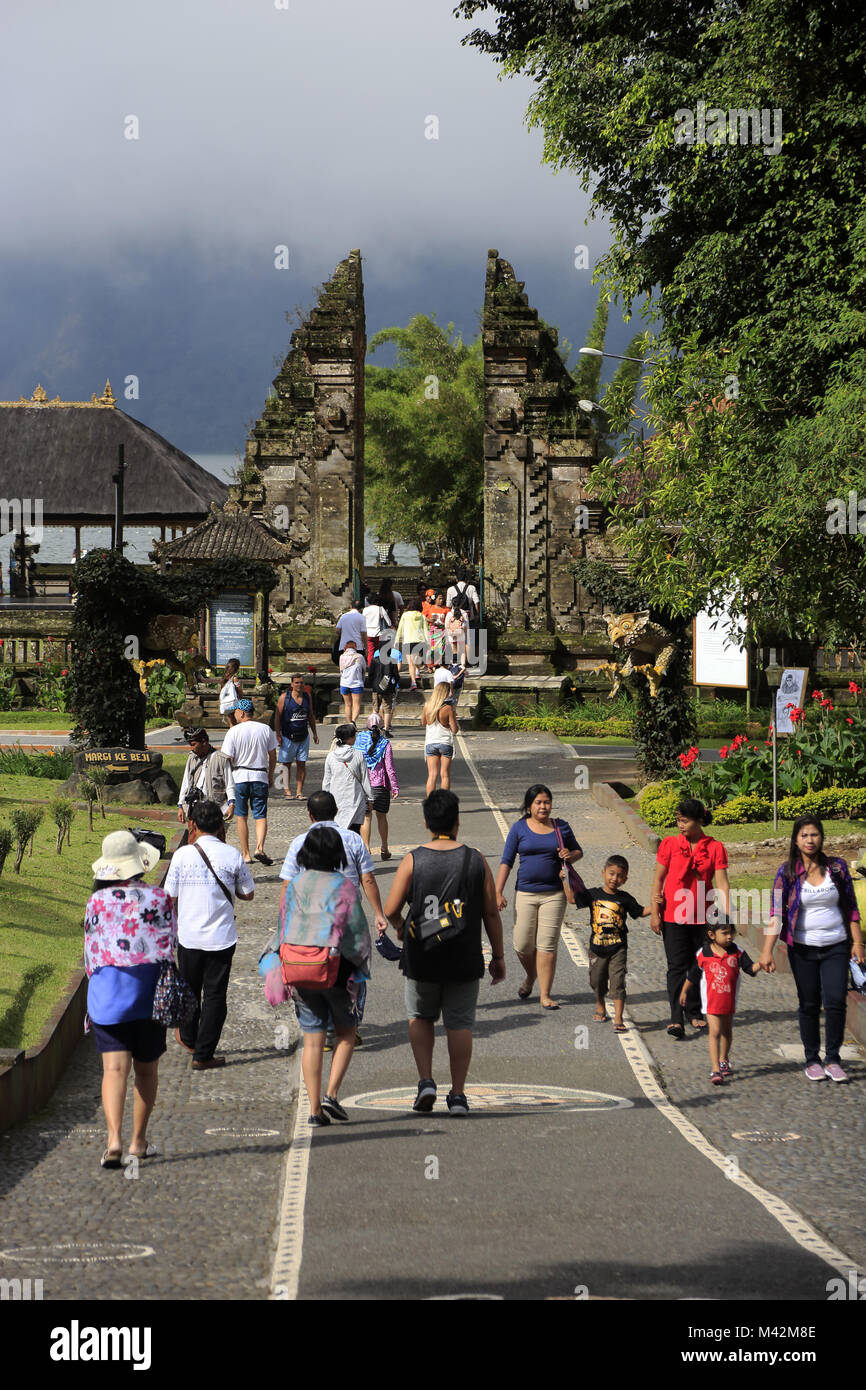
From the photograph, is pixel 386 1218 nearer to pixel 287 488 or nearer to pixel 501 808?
pixel 501 808

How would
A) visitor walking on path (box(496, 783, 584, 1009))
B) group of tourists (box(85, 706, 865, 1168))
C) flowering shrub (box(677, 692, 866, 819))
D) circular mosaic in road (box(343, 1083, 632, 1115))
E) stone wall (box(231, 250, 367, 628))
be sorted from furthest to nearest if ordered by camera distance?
stone wall (box(231, 250, 367, 628))
flowering shrub (box(677, 692, 866, 819))
visitor walking on path (box(496, 783, 584, 1009))
circular mosaic in road (box(343, 1083, 632, 1115))
group of tourists (box(85, 706, 865, 1168))

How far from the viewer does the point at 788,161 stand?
16500 millimetres

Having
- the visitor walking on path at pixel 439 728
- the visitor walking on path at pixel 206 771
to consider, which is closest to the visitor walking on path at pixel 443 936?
the visitor walking on path at pixel 206 771

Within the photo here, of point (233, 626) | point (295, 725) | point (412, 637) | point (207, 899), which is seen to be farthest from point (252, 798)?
point (412, 637)

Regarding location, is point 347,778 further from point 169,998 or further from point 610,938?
point 169,998

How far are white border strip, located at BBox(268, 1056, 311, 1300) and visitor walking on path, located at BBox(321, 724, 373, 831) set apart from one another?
15.7 ft

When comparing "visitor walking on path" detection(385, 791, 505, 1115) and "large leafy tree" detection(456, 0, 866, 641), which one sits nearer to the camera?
"visitor walking on path" detection(385, 791, 505, 1115)

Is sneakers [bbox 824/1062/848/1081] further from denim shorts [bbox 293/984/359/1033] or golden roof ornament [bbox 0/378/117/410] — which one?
golden roof ornament [bbox 0/378/117/410]

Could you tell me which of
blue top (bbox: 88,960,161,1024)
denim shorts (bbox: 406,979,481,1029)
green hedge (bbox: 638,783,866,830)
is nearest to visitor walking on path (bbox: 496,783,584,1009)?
denim shorts (bbox: 406,979,481,1029)

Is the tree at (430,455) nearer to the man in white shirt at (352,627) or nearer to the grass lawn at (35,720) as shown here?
the grass lawn at (35,720)

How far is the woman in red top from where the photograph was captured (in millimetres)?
11023

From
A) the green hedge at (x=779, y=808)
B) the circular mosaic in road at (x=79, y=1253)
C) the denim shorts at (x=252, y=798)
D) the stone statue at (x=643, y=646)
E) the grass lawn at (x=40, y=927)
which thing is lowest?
the circular mosaic in road at (x=79, y=1253)

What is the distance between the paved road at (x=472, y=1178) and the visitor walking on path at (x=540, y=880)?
18.4 inches

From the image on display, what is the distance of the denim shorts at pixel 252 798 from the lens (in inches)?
619
